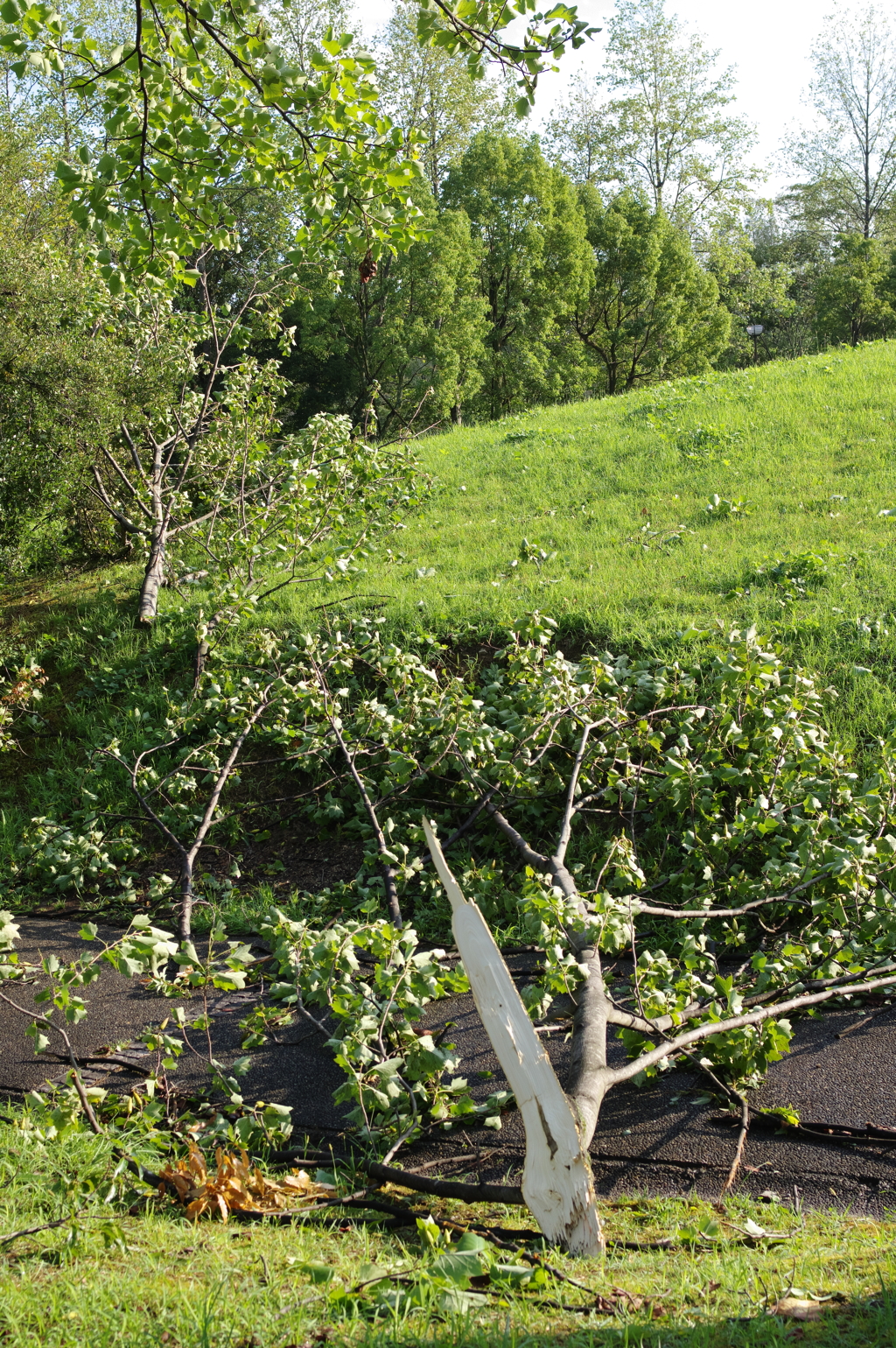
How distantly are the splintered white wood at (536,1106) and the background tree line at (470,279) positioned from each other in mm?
8007

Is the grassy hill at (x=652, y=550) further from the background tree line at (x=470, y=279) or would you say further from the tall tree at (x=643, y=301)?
the tall tree at (x=643, y=301)

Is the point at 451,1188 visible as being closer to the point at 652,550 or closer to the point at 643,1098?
the point at 643,1098

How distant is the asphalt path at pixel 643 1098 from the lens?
2.96 meters

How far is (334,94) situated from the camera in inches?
172

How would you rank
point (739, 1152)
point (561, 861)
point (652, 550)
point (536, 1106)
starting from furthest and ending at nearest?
point (652, 550), point (561, 861), point (739, 1152), point (536, 1106)

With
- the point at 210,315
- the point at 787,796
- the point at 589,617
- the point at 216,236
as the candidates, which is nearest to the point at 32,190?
the point at 210,315

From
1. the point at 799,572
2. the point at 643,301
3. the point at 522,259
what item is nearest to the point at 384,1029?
the point at 799,572

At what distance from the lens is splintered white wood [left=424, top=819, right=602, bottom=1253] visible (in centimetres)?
243

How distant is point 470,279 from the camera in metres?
27.5

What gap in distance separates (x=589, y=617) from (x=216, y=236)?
379cm

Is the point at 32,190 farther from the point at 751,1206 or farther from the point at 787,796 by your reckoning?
the point at 751,1206

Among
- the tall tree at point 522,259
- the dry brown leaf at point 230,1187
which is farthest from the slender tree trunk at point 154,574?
the tall tree at point 522,259

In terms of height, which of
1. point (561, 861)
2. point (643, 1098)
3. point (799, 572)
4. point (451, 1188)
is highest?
point (799, 572)

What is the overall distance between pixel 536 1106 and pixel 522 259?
3173 centimetres
